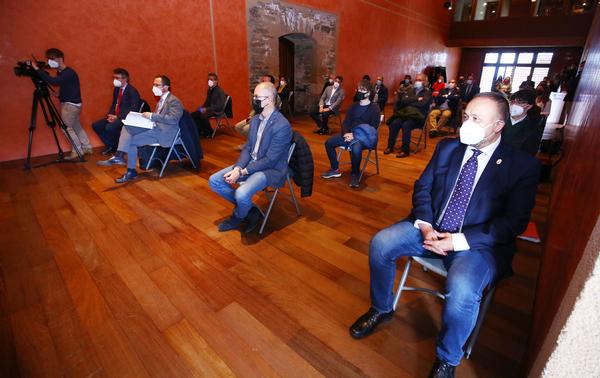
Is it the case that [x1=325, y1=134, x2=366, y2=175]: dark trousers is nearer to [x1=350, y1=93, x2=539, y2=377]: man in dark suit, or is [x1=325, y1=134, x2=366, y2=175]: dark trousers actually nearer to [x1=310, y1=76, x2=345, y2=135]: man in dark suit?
[x1=350, y1=93, x2=539, y2=377]: man in dark suit

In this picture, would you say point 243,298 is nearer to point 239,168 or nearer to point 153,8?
point 239,168

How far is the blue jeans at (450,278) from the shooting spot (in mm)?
1294

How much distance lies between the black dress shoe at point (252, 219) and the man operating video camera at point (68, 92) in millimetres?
3621

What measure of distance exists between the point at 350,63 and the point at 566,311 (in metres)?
10.2

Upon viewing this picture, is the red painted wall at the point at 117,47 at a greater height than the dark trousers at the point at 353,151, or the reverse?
the red painted wall at the point at 117,47

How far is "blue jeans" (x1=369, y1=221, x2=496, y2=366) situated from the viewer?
1294mm

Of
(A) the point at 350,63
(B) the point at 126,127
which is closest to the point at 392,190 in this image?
(B) the point at 126,127

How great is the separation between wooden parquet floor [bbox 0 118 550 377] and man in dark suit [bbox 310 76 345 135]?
3.61 m

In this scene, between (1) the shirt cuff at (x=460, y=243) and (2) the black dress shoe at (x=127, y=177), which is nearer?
(1) the shirt cuff at (x=460, y=243)

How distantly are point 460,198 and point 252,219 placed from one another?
5.81ft

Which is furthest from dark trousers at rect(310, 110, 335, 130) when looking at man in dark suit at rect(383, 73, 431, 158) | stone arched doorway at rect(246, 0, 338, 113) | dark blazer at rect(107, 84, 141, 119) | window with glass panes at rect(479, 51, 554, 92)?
window with glass panes at rect(479, 51, 554, 92)

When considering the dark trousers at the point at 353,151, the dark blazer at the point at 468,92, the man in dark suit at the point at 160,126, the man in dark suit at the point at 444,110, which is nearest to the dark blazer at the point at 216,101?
the man in dark suit at the point at 160,126

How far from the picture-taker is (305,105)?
30.2ft

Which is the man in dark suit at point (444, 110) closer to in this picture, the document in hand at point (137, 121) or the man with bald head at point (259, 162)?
the man with bald head at point (259, 162)
